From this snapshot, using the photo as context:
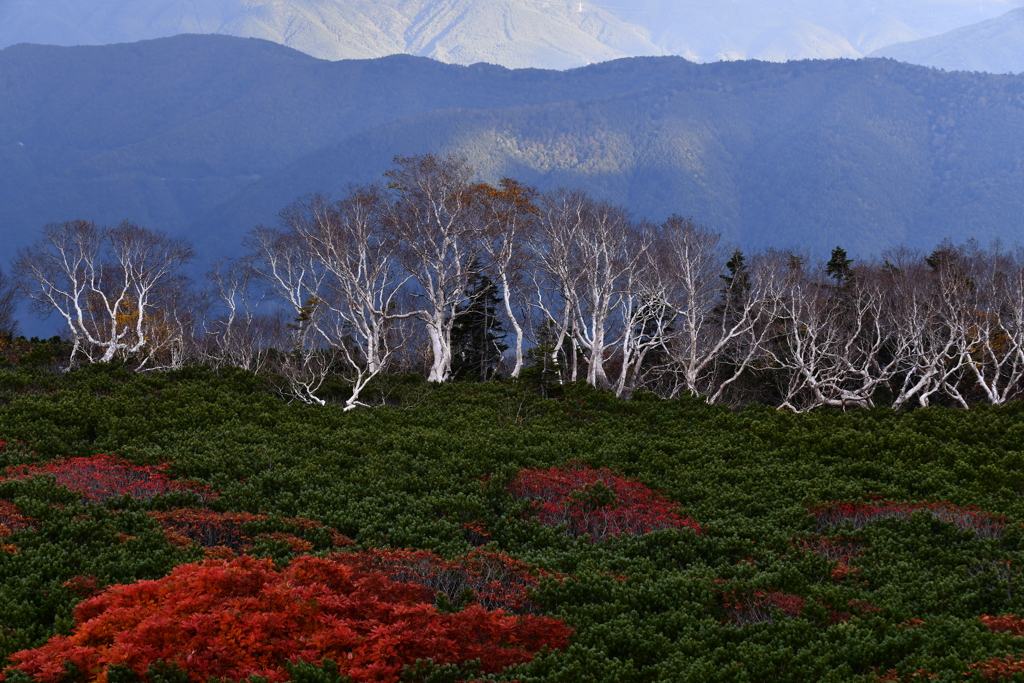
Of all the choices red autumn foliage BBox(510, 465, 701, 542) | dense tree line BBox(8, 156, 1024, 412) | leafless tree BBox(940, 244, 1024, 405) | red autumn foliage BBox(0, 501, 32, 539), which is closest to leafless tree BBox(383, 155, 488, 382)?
dense tree line BBox(8, 156, 1024, 412)

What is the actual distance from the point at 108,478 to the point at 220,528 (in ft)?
10.4

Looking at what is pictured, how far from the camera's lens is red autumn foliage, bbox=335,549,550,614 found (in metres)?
9.18

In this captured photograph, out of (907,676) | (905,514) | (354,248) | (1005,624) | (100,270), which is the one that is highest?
(354,248)

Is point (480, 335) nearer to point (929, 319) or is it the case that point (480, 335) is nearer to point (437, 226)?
point (437, 226)

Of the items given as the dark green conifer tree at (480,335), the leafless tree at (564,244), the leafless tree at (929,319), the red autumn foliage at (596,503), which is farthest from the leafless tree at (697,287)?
the red autumn foliage at (596,503)

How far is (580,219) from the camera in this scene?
30469mm

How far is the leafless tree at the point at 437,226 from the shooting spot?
97.5ft

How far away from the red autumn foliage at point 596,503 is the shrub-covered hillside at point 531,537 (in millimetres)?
55

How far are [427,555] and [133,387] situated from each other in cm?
1395

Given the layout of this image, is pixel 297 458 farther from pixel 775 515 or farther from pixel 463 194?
pixel 463 194

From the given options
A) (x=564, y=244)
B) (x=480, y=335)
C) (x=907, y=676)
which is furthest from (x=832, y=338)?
(x=907, y=676)

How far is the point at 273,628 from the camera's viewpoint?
7230 millimetres

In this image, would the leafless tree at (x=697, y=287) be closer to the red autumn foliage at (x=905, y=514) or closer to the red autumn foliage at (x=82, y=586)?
the red autumn foliage at (x=905, y=514)

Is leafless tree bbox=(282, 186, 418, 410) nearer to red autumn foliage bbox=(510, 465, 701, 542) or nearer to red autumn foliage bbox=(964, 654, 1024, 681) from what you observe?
red autumn foliage bbox=(510, 465, 701, 542)
